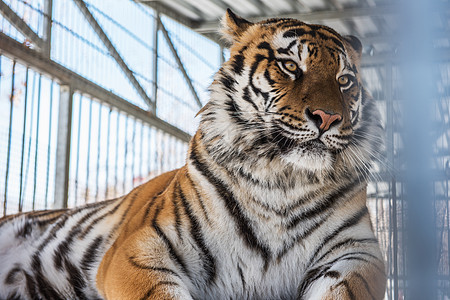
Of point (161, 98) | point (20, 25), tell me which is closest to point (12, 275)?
point (20, 25)

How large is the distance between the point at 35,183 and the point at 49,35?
99cm

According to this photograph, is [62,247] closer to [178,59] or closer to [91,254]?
[91,254]

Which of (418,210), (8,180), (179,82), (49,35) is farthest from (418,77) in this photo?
(179,82)

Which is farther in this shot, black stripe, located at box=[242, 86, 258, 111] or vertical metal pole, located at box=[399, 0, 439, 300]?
black stripe, located at box=[242, 86, 258, 111]

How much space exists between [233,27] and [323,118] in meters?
0.45

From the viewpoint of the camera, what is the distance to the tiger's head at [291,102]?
1236 mm

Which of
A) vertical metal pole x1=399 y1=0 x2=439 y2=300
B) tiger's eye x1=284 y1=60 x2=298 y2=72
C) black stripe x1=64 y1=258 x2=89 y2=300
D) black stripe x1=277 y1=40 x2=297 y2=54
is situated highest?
black stripe x1=277 y1=40 x2=297 y2=54

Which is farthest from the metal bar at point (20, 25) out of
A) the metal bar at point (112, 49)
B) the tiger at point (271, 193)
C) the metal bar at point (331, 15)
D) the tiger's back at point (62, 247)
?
the tiger at point (271, 193)

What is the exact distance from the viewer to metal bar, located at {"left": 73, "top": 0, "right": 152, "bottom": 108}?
454 centimetres

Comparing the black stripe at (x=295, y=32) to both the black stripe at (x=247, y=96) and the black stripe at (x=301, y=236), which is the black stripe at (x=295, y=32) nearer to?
the black stripe at (x=247, y=96)

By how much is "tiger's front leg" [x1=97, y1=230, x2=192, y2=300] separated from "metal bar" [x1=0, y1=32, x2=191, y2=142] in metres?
2.15

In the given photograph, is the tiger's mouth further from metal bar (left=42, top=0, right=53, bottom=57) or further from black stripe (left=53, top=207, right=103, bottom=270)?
metal bar (left=42, top=0, right=53, bottom=57)

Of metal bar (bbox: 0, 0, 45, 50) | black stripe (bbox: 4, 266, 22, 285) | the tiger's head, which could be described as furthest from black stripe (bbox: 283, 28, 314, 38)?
Answer: metal bar (bbox: 0, 0, 45, 50)

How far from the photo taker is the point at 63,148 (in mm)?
3693
